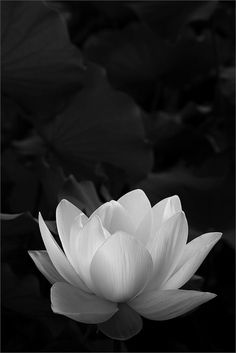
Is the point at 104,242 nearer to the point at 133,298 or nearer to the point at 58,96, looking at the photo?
the point at 133,298

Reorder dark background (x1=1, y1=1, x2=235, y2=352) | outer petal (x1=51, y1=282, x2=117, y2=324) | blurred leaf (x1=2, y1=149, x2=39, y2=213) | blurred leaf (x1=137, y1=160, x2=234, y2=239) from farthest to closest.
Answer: blurred leaf (x1=2, y1=149, x2=39, y2=213), blurred leaf (x1=137, y1=160, x2=234, y2=239), dark background (x1=1, y1=1, x2=235, y2=352), outer petal (x1=51, y1=282, x2=117, y2=324)

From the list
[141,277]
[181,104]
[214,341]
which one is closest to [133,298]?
[141,277]

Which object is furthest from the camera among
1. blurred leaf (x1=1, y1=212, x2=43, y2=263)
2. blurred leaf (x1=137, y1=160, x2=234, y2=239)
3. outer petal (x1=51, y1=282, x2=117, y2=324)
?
blurred leaf (x1=137, y1=160, x2=234, y2=239)

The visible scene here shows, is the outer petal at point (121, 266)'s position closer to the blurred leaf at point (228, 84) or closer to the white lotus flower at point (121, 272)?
the white lotus flower at point (121, 272)

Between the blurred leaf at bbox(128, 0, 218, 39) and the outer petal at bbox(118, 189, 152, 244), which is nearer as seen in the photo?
the outer petal at bbox(118, 189, 152, 244)

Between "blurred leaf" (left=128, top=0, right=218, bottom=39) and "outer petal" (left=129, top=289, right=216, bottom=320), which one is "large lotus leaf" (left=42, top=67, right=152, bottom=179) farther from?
"outer petal" (left=129, top=289, right=216, bottom=320)

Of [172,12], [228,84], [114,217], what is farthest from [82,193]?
[172,12]

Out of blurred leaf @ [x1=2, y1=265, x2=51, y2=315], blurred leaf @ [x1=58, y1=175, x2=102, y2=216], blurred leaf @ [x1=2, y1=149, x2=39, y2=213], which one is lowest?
blurred leaf @ [x1=2, y1=149, x2=39, y2=213]

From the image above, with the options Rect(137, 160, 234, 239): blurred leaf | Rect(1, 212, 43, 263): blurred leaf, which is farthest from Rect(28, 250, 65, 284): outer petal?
Rect(137, 160, 234, 239): blurred leaf
